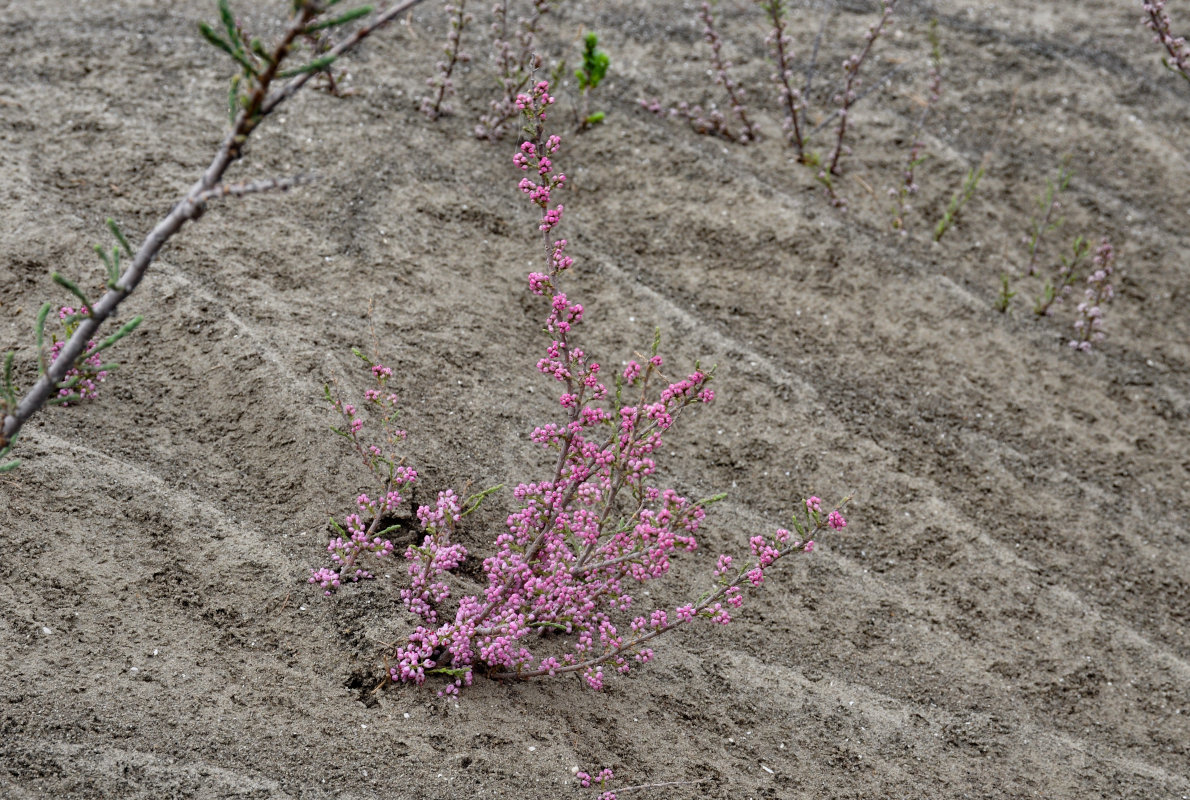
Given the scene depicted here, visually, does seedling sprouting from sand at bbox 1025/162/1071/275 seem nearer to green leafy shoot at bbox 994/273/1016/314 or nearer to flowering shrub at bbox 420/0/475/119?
green leafy shoot at bbox 994/273/1016/314

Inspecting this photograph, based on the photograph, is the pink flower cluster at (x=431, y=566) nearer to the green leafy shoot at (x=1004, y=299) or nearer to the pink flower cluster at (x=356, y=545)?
the pink flower cluster at (x=356, y=545)

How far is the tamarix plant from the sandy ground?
125 millimetres

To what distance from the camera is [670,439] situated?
3988 mm

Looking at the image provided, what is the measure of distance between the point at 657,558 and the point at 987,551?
1.77 m

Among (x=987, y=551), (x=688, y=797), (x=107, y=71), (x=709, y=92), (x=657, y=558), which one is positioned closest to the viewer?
(x=657, y=558)

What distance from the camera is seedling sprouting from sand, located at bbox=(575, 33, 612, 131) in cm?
501

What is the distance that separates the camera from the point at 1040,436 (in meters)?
4.27

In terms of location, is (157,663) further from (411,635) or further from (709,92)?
(709,92)

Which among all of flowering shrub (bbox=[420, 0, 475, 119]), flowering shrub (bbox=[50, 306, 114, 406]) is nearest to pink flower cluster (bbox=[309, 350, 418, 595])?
flowering shrub (bbox=[50, 306, 114, 406])

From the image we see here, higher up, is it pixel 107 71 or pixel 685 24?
pixel 685 24

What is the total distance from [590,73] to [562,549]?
2.98 meters

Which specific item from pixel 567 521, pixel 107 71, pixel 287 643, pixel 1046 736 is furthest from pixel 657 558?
pixel 107 71

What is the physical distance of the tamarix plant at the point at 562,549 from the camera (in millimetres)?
2574

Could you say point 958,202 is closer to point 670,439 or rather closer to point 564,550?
point 670,439
